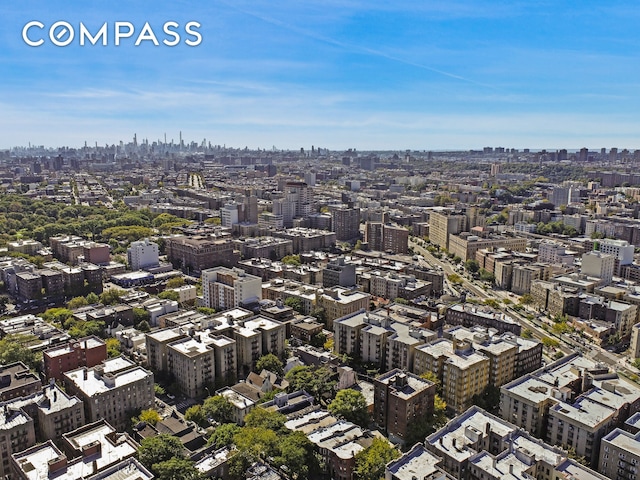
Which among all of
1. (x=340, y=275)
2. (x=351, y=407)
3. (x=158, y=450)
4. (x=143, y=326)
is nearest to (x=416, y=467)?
(x=351, y=407)

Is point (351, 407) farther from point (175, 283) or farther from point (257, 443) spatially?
point (175, 283)

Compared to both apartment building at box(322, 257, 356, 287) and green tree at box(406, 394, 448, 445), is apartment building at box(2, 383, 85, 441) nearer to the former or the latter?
green tree at box(406, 394, 448, 445)

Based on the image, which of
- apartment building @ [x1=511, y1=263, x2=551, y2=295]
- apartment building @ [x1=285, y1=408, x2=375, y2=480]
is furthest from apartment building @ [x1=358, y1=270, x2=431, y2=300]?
apartment building @ [x1=285, y1=408, x2=375, y2=480]

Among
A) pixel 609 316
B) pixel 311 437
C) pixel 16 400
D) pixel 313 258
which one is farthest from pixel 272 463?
pixel 313 258

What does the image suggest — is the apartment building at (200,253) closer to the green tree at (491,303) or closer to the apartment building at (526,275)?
the green tree at (491,303)

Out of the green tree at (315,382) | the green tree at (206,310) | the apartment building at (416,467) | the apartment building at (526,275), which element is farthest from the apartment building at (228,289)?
the apartment building at (526,275)

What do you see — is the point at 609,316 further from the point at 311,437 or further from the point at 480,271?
the point at 311,437
